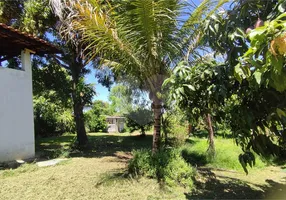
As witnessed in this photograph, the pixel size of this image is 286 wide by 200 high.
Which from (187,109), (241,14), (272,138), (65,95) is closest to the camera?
(241,14)

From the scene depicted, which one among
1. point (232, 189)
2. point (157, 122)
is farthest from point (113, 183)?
point (232, 189)

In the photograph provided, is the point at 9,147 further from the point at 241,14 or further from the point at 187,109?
the point at 241,14

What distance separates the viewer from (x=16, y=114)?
8.20 metres

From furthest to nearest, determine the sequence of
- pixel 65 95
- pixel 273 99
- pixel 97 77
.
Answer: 1. pixel 97 77
2. pixel 65 95
3. pixel 273 99

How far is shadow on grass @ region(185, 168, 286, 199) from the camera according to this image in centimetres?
559

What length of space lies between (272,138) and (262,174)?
540 cm

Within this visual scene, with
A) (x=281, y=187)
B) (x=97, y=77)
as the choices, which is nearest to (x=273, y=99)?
(x=281, y=187)

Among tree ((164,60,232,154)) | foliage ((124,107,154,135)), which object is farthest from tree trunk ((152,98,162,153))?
foliage ((124,107,154,135))

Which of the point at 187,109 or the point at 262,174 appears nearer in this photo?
the point at 187,109

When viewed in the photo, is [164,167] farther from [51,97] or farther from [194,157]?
[51,97]

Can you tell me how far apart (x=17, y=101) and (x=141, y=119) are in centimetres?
941

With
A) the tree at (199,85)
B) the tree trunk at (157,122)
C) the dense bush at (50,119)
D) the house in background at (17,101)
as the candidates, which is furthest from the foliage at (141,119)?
the tree at (199,85)

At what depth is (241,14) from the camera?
2.68 metres

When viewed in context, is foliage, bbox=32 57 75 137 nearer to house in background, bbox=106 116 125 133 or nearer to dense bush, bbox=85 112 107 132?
dense bush, bbox=85 112 107 132
